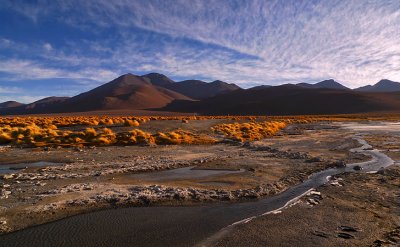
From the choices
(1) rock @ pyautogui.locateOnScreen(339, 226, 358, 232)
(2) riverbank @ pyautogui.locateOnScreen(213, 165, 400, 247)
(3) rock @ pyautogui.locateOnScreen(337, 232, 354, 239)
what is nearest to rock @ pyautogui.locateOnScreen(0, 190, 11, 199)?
(2) riverbank @ pyautogui.locateOnScreen(213, 165, 400, 247)

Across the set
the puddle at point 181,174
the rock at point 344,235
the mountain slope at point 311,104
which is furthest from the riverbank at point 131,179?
the mountain slope at point 311,104

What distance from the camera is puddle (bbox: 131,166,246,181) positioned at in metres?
15.2

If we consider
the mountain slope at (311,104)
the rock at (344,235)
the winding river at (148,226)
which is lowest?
the rock at (344,235)

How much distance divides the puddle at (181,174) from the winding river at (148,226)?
424cm

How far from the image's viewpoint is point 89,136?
3052 centimetres

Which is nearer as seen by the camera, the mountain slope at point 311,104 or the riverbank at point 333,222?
the riverbank at point 333,222

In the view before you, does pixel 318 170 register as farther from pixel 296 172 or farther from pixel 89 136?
pixel 89 136

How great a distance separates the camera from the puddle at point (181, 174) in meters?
15.2

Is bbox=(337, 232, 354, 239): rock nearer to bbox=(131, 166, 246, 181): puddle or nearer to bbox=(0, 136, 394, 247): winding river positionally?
bbox=(0, 136, 394, 247): winding river

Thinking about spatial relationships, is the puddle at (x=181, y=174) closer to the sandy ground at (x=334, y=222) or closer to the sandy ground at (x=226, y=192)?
the sandy ground at (x=226, y=192)

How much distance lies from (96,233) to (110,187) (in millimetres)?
4185

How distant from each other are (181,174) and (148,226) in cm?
683

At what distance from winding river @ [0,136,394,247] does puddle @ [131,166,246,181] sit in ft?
13.9

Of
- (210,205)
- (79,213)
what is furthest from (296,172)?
(79,213)
